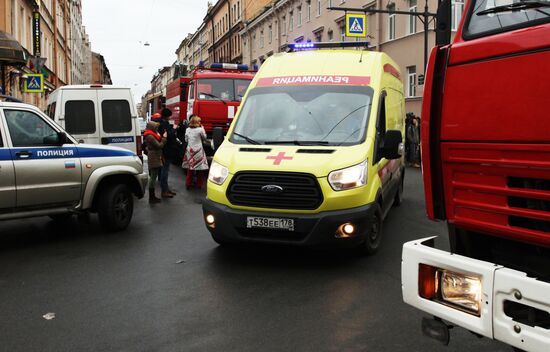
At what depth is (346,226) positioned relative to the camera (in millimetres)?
5461

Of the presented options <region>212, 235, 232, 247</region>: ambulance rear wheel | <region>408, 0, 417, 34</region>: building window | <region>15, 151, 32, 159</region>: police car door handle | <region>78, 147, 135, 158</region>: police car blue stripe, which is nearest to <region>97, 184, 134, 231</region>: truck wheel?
<region>78, 147, 135, 158</region>: police car blue stripe

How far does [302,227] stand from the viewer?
5383mm

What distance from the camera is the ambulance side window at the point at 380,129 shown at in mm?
6123

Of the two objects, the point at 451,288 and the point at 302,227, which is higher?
the point at 451,288

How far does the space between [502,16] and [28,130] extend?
595 centimetres

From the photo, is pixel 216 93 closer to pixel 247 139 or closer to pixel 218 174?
pixel 247 139

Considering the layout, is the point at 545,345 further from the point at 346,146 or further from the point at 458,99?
the point at 346,146

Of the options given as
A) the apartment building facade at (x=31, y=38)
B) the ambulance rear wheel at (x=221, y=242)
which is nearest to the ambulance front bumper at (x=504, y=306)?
the ambulance rear wheel at (x=221, y=242)

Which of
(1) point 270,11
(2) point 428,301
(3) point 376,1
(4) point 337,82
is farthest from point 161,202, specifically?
(1) point 270,11

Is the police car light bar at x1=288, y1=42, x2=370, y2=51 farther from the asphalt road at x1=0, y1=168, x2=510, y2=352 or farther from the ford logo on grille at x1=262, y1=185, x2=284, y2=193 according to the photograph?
the ford logo on grille at x1=262, y1=185, x2=284, y2=193

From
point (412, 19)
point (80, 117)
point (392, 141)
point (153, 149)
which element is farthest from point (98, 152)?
point (412, 19)

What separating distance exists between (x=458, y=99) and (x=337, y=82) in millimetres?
4019

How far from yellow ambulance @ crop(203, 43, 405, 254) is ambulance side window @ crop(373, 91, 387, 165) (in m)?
0.01

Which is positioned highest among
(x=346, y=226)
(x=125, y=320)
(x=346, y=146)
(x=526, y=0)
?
(x=526, y=0)
